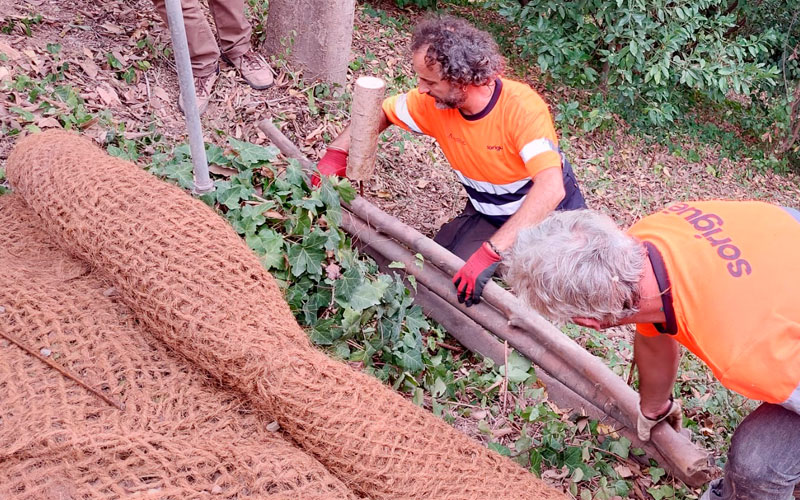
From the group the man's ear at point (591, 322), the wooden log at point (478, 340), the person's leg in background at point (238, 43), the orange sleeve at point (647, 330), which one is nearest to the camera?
the man's ear at point (591, 322)

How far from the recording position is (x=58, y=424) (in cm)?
166

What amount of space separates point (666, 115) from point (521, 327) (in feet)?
16.6

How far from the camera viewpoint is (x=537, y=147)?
3271mm

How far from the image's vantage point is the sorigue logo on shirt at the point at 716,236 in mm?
1842

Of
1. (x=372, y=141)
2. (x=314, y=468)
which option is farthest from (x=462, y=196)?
(x=314, y=468)

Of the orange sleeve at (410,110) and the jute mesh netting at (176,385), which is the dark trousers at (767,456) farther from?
the orange sleeve at (410,110)

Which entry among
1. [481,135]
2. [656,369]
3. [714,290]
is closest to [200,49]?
[481,135]

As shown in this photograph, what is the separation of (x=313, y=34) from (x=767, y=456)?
373 cm

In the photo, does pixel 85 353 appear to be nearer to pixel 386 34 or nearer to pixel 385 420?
pixel 385 420

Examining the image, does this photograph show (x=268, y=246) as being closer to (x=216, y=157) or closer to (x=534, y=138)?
(x=216, y=157)

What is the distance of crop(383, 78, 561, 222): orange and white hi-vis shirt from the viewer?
3.31 m

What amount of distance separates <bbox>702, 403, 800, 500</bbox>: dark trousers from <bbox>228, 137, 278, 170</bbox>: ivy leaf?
2363 mm

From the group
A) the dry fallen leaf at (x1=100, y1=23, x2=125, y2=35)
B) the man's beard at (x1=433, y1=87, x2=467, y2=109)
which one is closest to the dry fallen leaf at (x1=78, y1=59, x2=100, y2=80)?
the dry fallen leaf at (x1=100, y1=23, x2=125, y2=35)

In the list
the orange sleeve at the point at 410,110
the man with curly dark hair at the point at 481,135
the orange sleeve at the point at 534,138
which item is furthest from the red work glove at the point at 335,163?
the orange sleeve at the point at 534,138
